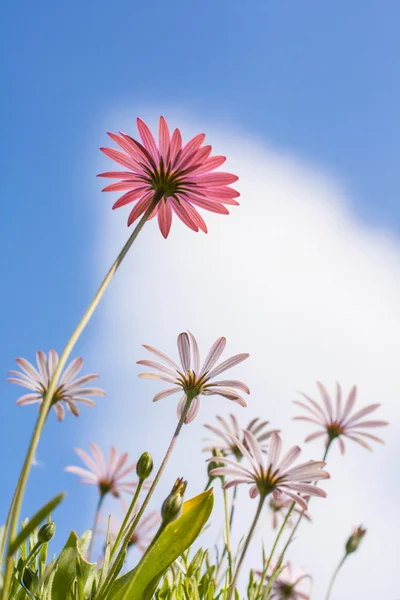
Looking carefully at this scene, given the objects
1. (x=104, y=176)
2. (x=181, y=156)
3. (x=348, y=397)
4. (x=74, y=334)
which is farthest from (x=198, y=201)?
(x=348, y=397)

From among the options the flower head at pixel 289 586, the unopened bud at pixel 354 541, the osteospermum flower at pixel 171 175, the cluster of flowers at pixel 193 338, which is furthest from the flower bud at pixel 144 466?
the flower head at pixel 289 586

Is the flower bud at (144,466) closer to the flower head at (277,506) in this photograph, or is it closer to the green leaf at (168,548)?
the green leaf at (168,548)

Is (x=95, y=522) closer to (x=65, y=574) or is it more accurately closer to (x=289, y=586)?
(x=65, y=574)

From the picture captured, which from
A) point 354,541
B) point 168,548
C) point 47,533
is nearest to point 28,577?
point 47,533

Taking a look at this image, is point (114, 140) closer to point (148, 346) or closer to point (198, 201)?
point (198, 201)

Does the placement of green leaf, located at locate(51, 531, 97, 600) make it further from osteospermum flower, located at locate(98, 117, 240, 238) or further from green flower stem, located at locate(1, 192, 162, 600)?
osteospermum flower, located at locate(98, 117, 240, 238)

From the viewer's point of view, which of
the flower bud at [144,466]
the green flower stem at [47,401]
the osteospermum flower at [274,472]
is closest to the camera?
the green flower stem at [47,401]
